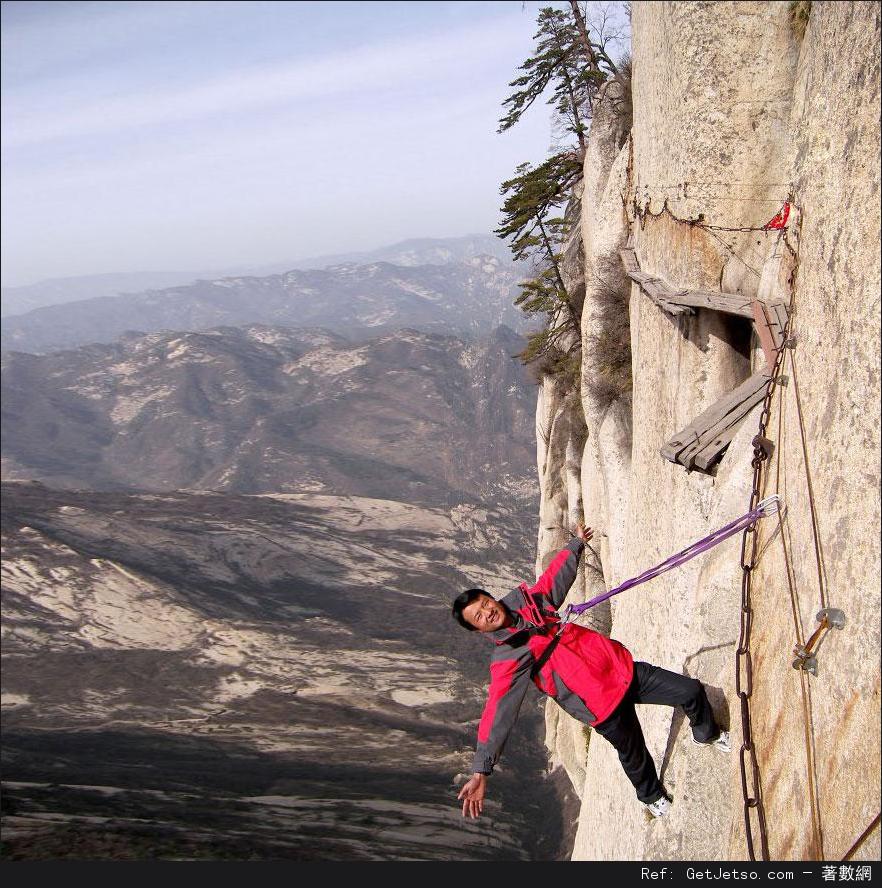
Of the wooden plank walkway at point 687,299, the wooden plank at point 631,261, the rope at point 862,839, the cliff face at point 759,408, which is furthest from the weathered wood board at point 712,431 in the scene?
the rope at point 862,839

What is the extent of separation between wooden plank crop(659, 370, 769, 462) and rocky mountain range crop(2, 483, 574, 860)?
1442 inches

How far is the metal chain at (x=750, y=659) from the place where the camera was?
6.97m

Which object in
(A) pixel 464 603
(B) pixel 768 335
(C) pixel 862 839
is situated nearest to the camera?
(C) pixel 862 839

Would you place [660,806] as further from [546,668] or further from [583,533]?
[583,533]

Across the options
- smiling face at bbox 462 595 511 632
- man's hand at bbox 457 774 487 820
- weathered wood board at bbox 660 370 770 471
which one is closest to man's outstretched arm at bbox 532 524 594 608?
smiling face at bbox 462 595 511 632

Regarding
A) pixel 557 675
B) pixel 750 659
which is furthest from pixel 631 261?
pixel 557 675

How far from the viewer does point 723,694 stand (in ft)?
27.4

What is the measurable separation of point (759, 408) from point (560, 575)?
3897 mm

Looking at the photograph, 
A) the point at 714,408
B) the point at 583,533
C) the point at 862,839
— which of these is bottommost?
the point at 862,839

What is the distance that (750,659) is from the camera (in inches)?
301

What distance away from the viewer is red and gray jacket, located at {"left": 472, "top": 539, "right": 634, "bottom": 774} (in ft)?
22.6

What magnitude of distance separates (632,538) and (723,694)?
247 inches

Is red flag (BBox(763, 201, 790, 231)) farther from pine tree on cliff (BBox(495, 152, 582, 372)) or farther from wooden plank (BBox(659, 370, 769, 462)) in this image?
pine tree on cliff (BBox(495, 152, 582, 372))

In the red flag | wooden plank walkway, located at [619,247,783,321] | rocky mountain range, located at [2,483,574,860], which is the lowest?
rocky mountain range, located at [2,483,574,860]
